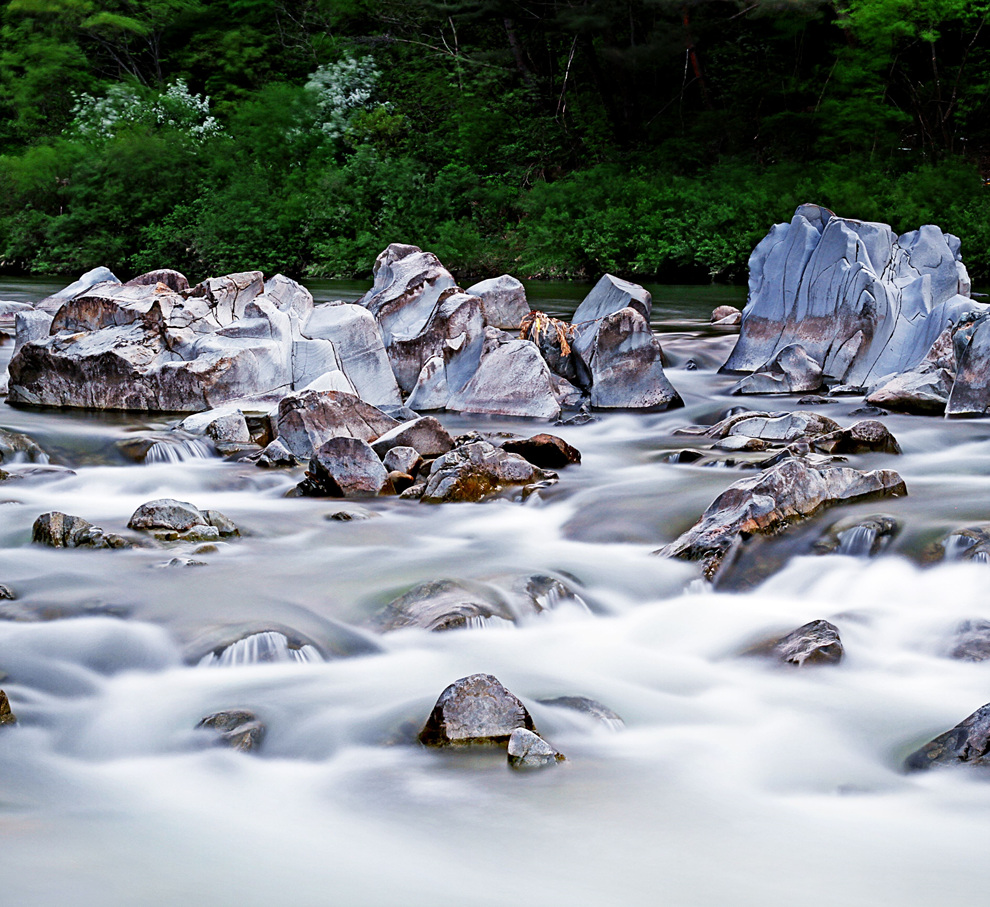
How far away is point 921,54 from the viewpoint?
2478 centimetres

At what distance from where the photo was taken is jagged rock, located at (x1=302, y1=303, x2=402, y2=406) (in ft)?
30.9

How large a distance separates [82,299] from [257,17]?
33243 millimetres

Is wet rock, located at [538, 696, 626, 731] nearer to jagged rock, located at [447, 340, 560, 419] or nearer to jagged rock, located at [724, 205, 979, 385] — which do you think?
jagged rock, located at [447, 340, 560, 419]

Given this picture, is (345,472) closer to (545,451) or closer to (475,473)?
(475,473)

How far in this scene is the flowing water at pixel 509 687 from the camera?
285cm

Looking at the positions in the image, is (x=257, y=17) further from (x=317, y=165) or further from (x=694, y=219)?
(x=694, y=219)

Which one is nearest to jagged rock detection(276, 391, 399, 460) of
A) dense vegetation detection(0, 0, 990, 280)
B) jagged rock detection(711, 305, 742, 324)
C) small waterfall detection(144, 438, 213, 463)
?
small waterfall detection(144, 438, 213, 463)

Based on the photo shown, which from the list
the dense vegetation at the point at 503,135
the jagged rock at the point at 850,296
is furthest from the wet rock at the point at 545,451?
the dense vegetation at the point at 503,135

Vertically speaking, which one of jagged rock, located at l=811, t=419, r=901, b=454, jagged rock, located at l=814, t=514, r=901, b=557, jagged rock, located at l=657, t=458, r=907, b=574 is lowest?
jagged rock, located at l=814, t=514, r=901, b=557

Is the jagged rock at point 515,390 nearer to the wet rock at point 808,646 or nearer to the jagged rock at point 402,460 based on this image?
the jagged rock at point 402,460

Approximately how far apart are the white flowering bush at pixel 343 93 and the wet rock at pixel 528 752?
3059cm

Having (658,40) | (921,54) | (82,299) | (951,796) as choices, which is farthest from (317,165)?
(951,796)

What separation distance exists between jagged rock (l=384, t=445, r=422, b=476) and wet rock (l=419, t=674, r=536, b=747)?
3.52 meters

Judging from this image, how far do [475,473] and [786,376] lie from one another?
459 cm
